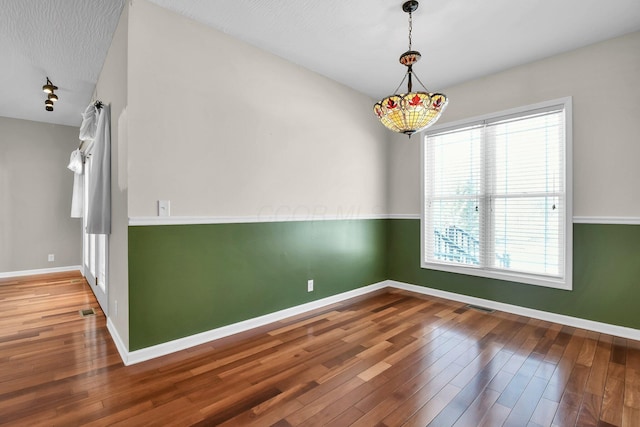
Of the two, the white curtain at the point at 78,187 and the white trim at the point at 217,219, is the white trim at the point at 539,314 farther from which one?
the white curtain at the point at 78,187

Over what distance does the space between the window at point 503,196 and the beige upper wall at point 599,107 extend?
0.38 feet

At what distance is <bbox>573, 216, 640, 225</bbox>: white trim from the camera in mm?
2762

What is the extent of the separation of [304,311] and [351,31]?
2848 mm

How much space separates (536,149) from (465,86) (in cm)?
116

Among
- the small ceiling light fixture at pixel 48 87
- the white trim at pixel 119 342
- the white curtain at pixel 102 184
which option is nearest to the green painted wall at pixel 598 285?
the white trim at pixel 119 342

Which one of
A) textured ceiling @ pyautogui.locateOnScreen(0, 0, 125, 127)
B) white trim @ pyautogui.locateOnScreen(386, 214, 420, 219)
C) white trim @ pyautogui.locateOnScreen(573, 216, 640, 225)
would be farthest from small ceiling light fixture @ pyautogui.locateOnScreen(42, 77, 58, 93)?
white trim @ pyautogui.locateOnScreen(573, 216, 640, 225)

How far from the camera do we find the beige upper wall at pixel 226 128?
2.34 m

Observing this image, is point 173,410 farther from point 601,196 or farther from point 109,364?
point 601,196

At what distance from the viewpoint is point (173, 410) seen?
1743mm

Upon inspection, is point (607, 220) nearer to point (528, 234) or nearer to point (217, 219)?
point (528, 234)

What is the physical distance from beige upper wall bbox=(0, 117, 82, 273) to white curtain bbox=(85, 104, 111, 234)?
3.74m

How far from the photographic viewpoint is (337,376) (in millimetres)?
2115

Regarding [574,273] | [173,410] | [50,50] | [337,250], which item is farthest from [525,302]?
[50,50]

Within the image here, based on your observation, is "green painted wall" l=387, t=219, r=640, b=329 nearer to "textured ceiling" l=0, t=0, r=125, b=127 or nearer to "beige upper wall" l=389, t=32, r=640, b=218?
"beige upper wall" l=389, t=32, r=640, b=218
